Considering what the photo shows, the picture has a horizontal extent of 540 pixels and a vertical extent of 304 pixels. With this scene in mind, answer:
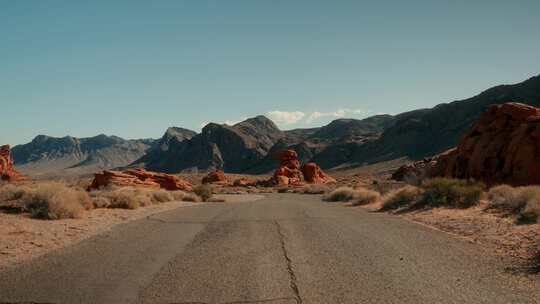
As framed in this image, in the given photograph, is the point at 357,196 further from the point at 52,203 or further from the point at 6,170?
the point at 6,170

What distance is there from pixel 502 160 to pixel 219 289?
972 inches

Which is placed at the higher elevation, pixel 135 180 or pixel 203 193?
pixel 135 180

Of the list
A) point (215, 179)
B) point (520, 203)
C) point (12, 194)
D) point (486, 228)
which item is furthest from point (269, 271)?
point (215, 179)

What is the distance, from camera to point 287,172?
8469 centimetres

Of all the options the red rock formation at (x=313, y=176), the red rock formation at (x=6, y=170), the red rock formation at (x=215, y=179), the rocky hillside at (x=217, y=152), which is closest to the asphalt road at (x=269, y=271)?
the red rock formation at (x=6, y=170)

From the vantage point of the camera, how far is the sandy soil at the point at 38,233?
400 inches

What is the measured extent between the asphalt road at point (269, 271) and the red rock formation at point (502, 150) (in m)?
15.0

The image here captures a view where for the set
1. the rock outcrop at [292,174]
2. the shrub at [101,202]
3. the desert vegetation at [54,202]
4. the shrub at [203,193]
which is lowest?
the rock outcrop at [292,174]

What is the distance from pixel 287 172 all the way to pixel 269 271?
251 ft

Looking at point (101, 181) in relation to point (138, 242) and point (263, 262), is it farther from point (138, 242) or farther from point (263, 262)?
point (263, 262)

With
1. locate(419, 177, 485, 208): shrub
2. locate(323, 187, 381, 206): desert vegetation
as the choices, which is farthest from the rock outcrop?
locate(419, 177, 485, 208): shrub

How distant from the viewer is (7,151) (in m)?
64.3

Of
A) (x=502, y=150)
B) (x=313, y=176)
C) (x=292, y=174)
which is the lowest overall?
(x=313, y=176)

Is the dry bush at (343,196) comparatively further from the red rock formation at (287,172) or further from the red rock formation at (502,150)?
the red rock formation at (287,172)
